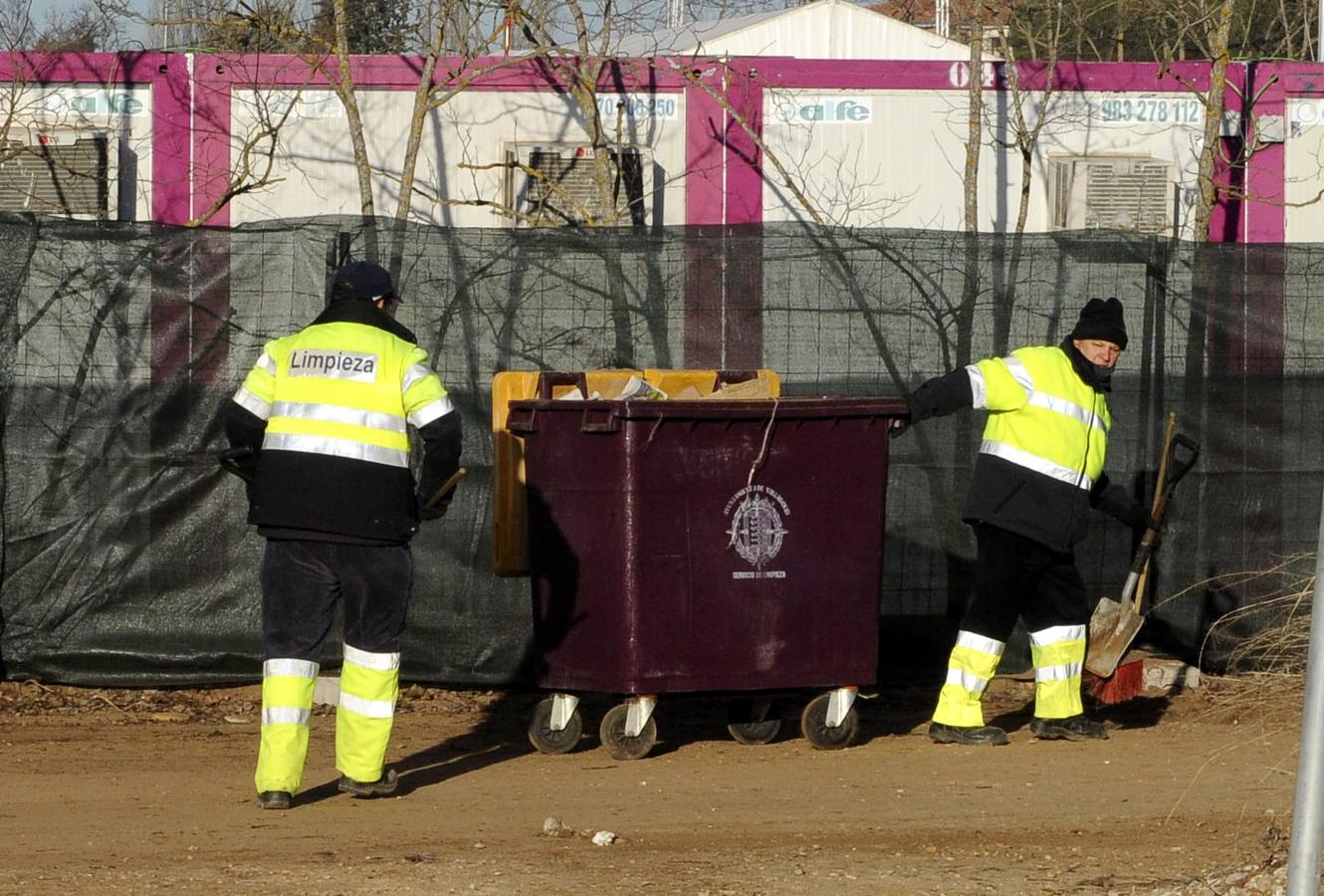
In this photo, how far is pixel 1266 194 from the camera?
11.7 m

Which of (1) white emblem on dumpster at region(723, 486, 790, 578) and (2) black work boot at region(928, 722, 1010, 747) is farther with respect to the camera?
(2) black work boot at region(928, 722, 1010, 747)

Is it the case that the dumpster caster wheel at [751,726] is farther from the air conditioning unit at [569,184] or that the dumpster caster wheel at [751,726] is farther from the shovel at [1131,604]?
the air conditioning unit at [569,184]

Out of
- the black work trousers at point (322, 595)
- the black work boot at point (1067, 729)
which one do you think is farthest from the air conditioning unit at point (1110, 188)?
the black work trousers at point (322, 595)

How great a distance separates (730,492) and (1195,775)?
1940mm

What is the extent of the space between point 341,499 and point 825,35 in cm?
1591

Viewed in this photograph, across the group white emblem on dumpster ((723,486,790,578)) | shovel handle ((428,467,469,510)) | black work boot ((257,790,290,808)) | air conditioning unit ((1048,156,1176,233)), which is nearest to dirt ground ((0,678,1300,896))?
black work boot ((257,790,290,808))

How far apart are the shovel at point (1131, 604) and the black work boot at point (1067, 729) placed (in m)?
0.37

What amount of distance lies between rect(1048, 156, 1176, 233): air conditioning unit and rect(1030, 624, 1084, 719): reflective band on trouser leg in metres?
4.83

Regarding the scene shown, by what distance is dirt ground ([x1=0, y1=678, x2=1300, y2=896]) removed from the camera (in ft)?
17.0

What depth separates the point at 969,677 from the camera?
7.30 meters

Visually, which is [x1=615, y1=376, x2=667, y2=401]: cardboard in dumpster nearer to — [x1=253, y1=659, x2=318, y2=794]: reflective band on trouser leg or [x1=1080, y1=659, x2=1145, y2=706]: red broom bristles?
[x1=253, y1=659, x2=318, y2=794]: reflective band on trouser leg

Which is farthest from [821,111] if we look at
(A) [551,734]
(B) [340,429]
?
(B) [340,429]

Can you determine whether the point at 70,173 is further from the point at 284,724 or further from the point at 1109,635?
the point at 1109,635

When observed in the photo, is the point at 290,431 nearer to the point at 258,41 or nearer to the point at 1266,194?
the point at 258,41
